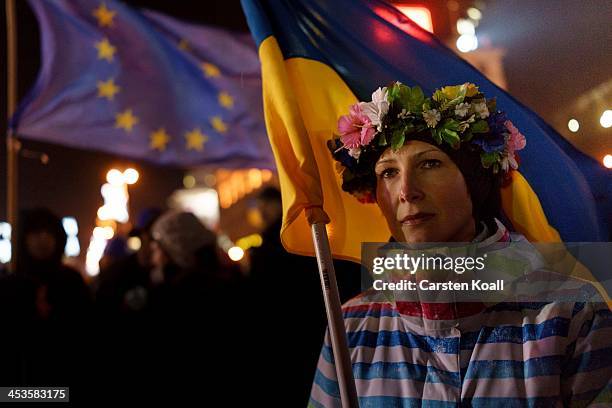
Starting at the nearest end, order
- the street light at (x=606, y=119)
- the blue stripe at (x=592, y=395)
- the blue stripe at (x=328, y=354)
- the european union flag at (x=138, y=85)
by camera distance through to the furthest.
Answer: the blue stripe at (x=592, y=395), the blue stripe at (x=328, y=354), the street light at (x=606, y=119), the european union flag at (x=138, y=85)

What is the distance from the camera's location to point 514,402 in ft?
6.33

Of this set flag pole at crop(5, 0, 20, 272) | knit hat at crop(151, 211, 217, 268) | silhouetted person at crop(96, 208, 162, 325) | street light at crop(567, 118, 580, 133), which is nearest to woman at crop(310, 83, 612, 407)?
street light at crop(567, 118, 580, 133)

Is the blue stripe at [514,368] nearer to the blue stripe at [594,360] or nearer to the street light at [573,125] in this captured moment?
the blue stripe at [594,360]

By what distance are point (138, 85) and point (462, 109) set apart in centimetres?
267

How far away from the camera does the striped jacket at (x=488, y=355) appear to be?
1.92 meters

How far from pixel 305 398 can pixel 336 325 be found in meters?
1.60

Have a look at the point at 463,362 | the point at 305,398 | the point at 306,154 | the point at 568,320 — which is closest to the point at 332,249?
the point at 306,154

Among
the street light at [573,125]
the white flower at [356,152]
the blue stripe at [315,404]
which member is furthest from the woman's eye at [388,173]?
the street light at [573,125]

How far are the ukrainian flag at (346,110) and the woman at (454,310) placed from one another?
17 centimetres

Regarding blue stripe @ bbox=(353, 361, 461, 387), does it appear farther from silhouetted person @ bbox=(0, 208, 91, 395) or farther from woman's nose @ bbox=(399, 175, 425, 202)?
silhouetted person @ bbox=(0, 208, 91, 395)

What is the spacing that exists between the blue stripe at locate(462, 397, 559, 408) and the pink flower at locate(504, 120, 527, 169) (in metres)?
0.73

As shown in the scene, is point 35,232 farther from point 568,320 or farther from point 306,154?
point 568,320

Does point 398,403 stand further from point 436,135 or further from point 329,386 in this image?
point 436,135

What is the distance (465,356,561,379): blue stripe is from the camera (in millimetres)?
1924
